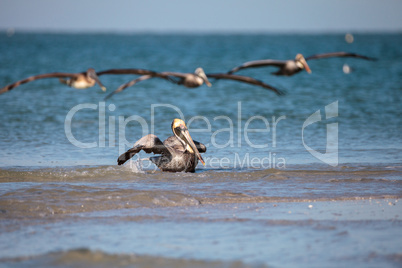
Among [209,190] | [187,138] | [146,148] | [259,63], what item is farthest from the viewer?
[187,138]

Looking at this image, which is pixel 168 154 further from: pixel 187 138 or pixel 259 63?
pixel 259 63

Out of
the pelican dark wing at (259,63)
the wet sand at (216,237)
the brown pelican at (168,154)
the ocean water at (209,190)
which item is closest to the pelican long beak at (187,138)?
the brown pelican at (168,154)

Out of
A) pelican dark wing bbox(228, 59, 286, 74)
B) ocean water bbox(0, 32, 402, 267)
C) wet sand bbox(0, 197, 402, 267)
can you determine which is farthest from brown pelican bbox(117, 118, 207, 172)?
wet sand bbox(0, 197, 402, 267)

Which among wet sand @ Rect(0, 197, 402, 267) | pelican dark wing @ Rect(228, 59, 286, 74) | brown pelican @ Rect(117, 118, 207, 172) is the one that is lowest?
wet sand @ Rect(0, 197, 402, 267)

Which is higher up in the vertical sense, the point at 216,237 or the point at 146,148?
the point at 146,148

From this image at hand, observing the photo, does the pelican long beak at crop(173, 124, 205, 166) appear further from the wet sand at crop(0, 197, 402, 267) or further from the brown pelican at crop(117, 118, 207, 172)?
the wet sand at crop(0, 197, 402, 267)

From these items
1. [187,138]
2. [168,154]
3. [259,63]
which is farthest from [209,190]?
[259,63]

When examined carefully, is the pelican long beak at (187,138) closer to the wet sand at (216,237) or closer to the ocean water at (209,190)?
the ocean water at (209,190)

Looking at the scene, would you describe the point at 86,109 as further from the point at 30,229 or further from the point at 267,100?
the point at 30,229

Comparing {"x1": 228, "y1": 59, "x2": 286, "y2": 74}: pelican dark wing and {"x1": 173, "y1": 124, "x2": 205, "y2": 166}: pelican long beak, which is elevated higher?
{"x1": 228, "y1": 59, "x2": 286, "y2": 74}: pelican dark wing

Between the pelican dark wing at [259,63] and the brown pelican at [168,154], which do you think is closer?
the pelican dark wing at [259,63]

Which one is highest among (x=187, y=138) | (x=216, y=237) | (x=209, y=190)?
(x=187, y=138)

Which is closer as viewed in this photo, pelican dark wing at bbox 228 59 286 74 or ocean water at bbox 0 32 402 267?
ocean water at bbox 0 32 402 267

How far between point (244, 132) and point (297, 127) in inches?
60.6
